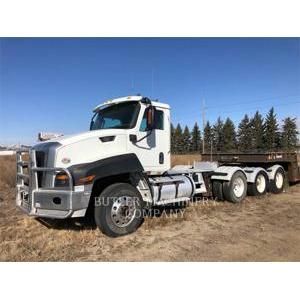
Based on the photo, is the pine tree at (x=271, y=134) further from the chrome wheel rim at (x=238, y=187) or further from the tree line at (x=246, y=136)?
the chrome wheel rim at (x=238, y=187)

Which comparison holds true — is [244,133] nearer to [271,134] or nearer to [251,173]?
[271,134]

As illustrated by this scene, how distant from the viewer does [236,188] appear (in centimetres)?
898

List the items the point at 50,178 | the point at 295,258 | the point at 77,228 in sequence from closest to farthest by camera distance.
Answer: the point at 295,258 → the point at 50,178 → the point at 77,228

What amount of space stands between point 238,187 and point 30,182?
20.5ft

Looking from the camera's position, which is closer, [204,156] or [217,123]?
[204,156]

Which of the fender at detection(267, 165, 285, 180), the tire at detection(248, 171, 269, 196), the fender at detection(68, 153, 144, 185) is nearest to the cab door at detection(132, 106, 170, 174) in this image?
the fender at detection(68, 153, 144, 185)

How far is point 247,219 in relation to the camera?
6797 millimetres

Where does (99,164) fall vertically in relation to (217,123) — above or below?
below

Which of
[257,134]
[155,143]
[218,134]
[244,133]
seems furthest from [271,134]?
[155,143]

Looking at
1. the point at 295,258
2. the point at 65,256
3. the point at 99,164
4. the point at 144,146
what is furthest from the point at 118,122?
the point at 295,258

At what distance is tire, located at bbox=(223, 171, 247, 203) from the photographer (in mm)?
8523

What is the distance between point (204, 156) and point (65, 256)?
7.54 metres

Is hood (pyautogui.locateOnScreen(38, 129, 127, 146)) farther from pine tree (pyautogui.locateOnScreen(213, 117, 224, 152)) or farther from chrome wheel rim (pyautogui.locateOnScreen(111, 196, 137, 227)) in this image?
pine tree (pyautogui.locateOnScreen(213, 117, 224, 152))

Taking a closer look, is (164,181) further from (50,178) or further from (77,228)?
(50,178)
